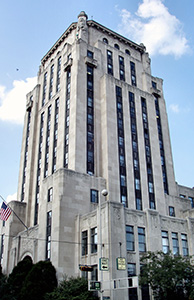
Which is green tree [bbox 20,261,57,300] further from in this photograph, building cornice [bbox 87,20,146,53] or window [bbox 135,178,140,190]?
building cornice [bbox 87,20,146,53]

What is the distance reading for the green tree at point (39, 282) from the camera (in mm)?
41406

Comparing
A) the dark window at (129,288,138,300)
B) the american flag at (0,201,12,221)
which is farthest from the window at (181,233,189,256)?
the american flag at (0,201,12,221)

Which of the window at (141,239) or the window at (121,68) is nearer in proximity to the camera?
the window at (141,239)

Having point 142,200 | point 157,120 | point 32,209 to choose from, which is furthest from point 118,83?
point 32,209

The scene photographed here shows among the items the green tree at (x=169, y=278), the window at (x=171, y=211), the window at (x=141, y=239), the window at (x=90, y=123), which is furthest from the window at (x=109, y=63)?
the green tree at (x=169, y=278)

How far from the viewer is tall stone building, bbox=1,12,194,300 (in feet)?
146

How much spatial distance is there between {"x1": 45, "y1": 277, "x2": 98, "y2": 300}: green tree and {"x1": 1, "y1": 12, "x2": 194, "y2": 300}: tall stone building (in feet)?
6.62

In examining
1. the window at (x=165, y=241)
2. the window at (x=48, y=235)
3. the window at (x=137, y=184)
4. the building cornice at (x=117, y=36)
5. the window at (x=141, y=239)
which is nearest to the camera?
the window at (x=141, y=239)

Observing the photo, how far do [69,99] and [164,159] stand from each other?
2360 cm

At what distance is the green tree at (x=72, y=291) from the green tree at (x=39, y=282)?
163 cm

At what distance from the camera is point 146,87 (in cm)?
7862

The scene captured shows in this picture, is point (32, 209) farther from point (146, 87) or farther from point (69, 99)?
point (146, 87)

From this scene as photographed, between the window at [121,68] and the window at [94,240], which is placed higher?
the window at [121,68]

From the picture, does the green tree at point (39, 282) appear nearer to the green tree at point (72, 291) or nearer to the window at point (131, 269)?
the green tree at point (72, 291)
